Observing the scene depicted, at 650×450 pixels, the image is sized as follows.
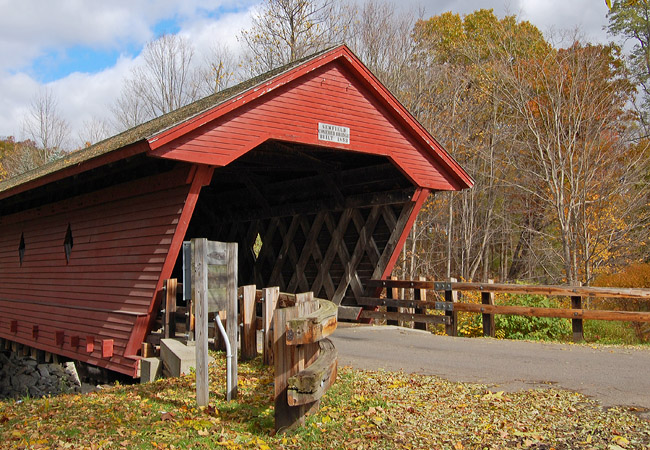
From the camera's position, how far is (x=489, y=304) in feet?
39.0

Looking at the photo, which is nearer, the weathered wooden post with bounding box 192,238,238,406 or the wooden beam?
the weathered wooden post with bounding box 192,238,238,406

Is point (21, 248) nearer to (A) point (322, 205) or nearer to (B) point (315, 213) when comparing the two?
(B) point (315, 213)

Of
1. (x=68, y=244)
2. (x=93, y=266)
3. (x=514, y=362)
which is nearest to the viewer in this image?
(x=514, y=362)

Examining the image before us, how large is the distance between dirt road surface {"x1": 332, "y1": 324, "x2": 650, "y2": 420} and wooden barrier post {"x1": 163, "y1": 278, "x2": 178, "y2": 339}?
2.59 m

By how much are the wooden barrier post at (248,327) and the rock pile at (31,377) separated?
31.6 ft

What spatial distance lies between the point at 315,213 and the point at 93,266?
5.25 metres

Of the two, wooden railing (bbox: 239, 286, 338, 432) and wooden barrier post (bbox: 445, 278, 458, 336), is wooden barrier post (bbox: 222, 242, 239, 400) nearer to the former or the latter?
wooden railing (bbox: 239, 286, 338, 432)

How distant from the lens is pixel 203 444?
197 inches

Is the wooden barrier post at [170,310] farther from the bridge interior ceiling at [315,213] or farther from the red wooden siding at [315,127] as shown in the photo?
the bridge interior ceiling at [315,213]

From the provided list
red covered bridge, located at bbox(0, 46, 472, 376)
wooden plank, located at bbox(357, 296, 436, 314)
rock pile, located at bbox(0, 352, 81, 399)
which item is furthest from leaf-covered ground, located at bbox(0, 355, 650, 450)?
rock pile, located at bbox(0, 352, 81, 399)

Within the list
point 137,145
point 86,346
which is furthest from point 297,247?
point 137,145

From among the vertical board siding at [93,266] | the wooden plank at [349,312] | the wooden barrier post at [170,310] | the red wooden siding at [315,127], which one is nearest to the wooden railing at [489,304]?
the wooden plank at [349,312]

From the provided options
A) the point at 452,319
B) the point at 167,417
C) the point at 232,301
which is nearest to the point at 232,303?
the point at 232,301

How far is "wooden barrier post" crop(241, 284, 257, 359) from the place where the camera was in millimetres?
8289
